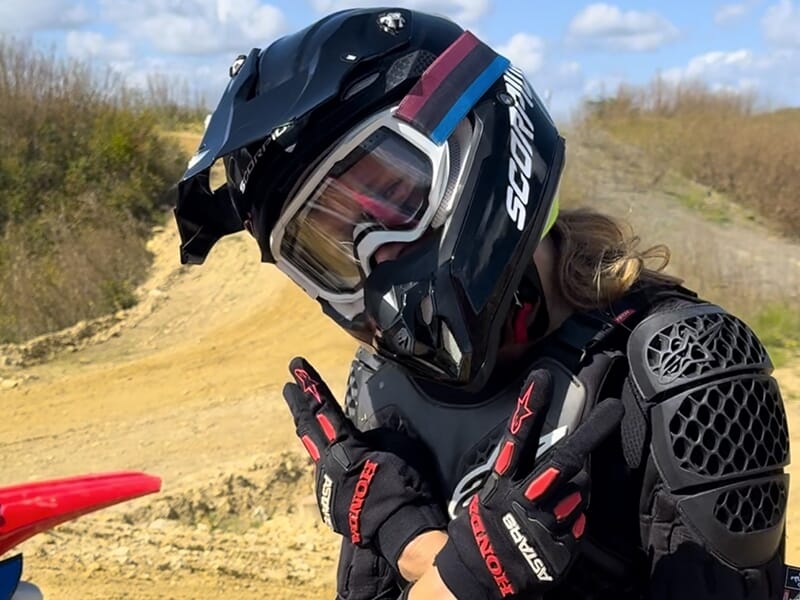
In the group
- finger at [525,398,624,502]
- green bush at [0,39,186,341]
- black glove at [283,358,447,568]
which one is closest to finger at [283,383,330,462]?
black glove at [283,358,447,568]

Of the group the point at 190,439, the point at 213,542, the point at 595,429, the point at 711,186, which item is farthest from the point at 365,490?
the point at 711,186

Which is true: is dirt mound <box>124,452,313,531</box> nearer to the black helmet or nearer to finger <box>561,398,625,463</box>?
the black helmet

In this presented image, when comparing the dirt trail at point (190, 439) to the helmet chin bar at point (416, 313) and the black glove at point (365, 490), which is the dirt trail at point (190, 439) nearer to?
the black glove at point (365, 490)

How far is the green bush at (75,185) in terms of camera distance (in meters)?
12.3

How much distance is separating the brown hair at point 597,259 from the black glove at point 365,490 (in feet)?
1.44

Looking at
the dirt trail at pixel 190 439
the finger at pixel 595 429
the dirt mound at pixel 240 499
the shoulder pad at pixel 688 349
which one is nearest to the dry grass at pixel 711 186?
the dirt trail at pixel 190 439

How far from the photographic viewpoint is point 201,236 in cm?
193

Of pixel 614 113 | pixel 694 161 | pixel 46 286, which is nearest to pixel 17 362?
pixel 46 286

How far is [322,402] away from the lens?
1.69 m

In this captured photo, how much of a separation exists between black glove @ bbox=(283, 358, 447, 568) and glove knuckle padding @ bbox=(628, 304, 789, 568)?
0.39 m

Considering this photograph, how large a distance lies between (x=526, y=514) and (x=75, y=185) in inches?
592

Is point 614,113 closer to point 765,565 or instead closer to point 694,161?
point 694,161

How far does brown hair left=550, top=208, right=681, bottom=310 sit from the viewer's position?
168 centimetres

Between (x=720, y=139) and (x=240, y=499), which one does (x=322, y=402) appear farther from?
(x=720, y=139)
